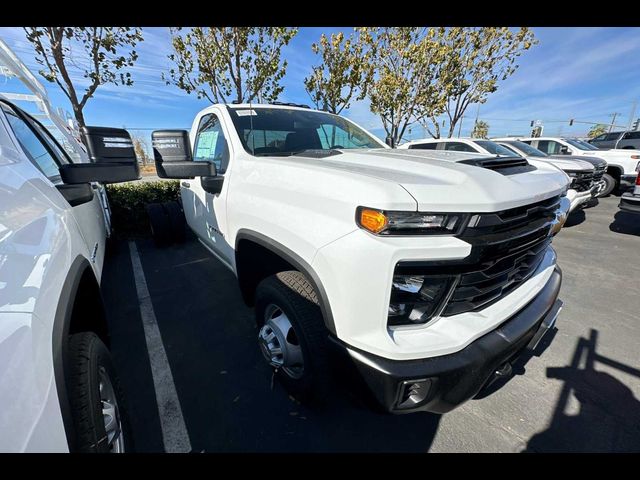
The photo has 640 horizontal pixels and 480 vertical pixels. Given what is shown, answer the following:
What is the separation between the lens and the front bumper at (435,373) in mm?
1222

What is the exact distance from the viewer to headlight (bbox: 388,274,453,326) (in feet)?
4.11

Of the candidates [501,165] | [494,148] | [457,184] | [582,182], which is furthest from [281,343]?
[582,182]

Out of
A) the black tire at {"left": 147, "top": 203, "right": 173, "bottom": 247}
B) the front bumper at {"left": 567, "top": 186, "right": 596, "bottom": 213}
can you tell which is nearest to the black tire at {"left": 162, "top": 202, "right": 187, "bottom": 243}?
the black tire at {"left": 147, "top": 203, "right": 173, "bottom": 247}

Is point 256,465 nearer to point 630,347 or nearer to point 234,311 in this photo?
point 234,311

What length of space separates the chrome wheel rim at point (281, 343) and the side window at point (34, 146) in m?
1.92

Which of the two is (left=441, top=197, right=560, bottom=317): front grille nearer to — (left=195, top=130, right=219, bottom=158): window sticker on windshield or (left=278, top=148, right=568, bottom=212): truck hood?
(left=278, top=148, right=568, bottom=212): truck hood

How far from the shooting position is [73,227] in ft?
5.46

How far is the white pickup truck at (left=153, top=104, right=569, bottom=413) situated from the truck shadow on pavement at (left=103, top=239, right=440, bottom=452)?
0.28 metres

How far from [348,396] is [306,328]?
0.40 meters

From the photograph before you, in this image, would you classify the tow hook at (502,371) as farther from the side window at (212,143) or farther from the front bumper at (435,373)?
the side window at (212,143)

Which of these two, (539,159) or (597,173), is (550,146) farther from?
(539,159)

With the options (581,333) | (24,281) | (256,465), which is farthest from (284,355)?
(581,333)

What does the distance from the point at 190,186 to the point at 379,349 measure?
308 centimetres

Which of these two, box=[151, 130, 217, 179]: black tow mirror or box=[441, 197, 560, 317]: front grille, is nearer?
box=[441, 197, 560, 317]: front grille
